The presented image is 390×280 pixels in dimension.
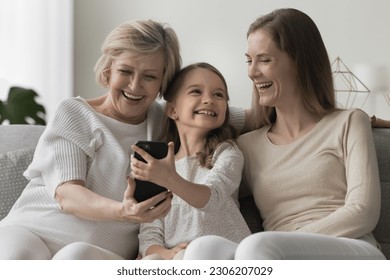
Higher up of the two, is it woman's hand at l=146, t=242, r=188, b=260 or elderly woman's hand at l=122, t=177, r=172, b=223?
elderly woman's hand at l=122, t=177, r=172, b=223

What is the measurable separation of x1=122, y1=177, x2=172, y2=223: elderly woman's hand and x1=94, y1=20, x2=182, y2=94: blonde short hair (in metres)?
0.50

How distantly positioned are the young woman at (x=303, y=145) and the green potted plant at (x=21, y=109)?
2531mm

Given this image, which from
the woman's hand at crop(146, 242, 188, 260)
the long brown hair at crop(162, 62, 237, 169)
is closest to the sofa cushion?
the long brown hair at crop(162, 62, 237, 169)

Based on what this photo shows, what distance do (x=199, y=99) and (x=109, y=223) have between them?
458 mm

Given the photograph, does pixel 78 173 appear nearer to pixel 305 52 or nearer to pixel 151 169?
pixel 151 169

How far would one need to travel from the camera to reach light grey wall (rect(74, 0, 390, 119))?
590cm

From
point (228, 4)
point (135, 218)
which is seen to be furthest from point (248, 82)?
point (135, 218)

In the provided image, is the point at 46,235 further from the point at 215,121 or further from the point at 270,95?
the point at 270,95

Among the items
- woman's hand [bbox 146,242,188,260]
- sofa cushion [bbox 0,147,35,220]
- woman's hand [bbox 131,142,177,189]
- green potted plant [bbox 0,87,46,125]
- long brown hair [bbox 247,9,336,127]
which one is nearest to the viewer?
woman's hand [bbox 131,142,177,189]

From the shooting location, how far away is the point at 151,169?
1755 mm

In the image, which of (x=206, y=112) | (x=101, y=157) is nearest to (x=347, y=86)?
(x=206, y=112)

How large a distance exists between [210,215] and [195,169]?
0.62ft

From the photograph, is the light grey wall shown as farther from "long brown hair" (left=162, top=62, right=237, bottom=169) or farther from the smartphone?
the smartphone

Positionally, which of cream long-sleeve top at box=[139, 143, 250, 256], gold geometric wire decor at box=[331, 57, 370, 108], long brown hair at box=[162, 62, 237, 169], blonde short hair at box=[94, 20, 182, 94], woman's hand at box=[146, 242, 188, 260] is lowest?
gold geometric wire decor at box=[331, 57, 370, 108]
